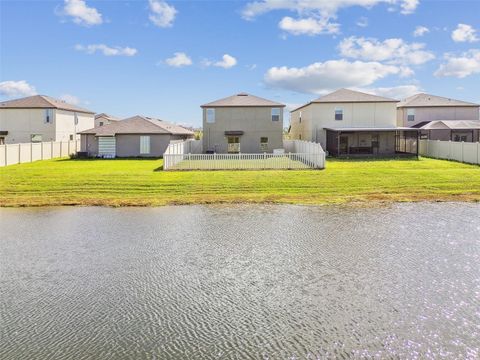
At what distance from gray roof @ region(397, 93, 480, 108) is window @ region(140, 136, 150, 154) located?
28007mm

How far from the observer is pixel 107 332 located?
21.1 ft

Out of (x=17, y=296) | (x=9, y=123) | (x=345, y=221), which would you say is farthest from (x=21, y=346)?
(x=9, y=123)

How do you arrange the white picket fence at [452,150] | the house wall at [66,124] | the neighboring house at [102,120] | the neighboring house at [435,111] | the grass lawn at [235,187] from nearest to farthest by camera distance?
the grass lawn at [235,187], the white picket fence at [452,150], the house wall at [66,124], the neighboring house at [435,111], the neighboring house at [102,120]

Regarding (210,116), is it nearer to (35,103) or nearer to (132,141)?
(132,141)

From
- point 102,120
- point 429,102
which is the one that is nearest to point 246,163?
point 429,102

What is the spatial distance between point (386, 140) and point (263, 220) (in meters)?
28.5

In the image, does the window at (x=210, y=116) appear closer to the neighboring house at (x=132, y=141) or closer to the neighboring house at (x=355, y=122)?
the neighboring house at (x=132, y=141)

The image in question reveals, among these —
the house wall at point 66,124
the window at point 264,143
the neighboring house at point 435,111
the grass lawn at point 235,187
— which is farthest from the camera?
the neighboring house at point 435,111

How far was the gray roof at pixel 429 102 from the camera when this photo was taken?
47.5m

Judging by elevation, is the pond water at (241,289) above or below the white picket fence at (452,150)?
below

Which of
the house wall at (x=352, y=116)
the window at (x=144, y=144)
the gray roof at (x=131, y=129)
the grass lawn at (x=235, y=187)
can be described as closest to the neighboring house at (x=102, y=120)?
the gray roof at (x=131, y=129)

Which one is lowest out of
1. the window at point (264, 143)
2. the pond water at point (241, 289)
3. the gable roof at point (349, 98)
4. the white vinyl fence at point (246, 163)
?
the pond water at point (241, 289)

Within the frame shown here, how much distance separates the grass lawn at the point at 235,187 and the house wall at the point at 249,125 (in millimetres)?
15283

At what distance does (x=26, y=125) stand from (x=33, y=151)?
33.5ft
